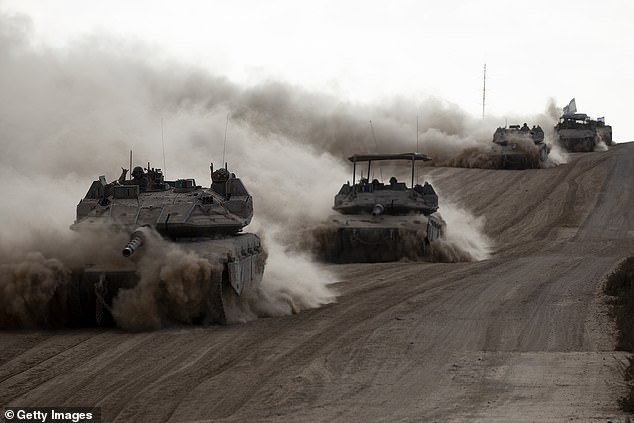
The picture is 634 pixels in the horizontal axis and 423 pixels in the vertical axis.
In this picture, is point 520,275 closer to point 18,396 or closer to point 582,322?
point 582,322

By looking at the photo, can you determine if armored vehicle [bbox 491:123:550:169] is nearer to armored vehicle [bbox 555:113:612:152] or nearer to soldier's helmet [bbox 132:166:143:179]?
armored vehicle [bbox 555:113:612:152]

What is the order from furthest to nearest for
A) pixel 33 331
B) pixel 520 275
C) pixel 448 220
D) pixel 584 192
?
1. pixel 584 192
2. pixel 448 220
3. pixel 520 275
4. pixel 33 331

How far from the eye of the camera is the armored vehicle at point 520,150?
57.9 meters

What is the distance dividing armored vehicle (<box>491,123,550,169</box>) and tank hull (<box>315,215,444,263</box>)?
30.0 meters

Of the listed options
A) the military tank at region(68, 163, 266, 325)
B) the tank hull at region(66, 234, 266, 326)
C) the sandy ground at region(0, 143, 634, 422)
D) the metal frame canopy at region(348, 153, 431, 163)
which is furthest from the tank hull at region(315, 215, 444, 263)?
the tank hull at region(66, 234, 266, 326)

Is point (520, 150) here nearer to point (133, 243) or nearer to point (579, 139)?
point (579, 139)

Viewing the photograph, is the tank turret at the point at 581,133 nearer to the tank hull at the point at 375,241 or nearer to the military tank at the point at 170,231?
the tank hull at the point at 375,241

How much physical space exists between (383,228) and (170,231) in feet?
34.8

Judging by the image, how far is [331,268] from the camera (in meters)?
27.2

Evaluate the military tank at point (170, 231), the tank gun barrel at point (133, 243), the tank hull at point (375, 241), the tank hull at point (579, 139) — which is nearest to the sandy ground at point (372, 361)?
the military tank at point (170, 231)

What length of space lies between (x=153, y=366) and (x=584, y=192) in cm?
3657

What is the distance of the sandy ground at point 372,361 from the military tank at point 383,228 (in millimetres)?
3526

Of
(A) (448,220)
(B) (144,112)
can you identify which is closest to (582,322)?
(A) (448,220)

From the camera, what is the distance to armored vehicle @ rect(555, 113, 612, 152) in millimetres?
69375
